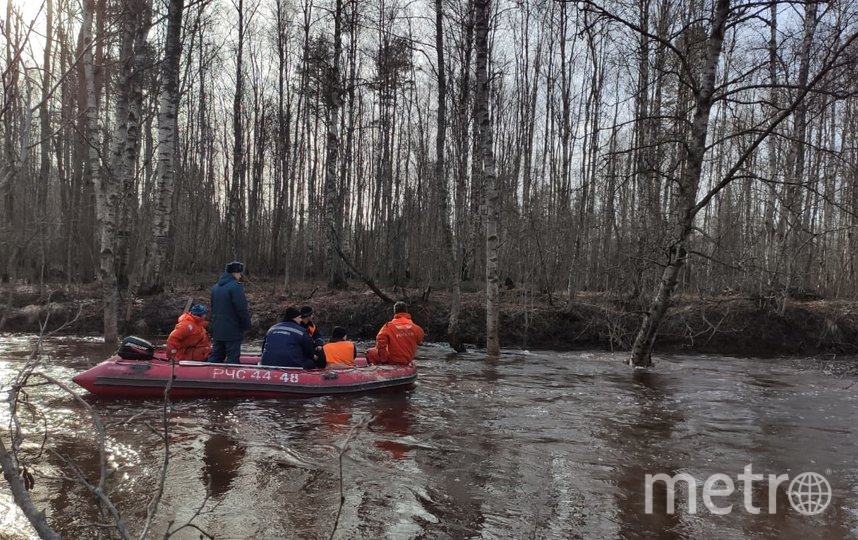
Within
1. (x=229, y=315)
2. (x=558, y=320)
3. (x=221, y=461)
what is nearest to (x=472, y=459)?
(x=221, y=461)

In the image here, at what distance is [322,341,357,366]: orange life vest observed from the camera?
9.73 metres

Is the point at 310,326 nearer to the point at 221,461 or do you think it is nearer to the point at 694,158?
the point at 221,461

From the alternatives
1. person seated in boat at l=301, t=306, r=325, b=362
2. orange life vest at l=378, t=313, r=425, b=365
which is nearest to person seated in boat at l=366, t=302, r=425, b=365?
orange life vest at l=378, t=313, r=425, b=365

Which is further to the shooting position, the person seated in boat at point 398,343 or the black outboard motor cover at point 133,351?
the person seated in boat at point 398,343

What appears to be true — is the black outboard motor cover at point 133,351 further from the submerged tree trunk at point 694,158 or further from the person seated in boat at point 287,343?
the submerged tree trunk at point 694,158

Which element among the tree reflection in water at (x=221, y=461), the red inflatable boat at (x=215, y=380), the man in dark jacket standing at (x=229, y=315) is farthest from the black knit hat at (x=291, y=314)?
the tree reflection in water at (x=221, y=461)

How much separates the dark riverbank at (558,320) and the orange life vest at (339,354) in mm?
5950

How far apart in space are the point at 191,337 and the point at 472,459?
570cm

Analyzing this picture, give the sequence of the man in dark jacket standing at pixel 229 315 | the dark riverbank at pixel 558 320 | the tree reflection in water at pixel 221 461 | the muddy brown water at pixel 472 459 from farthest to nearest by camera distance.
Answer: the dark riverbank at pixel 558 320
the man in dark jacket standing at pixel 229 315
the tree reflection in water at pixel 221 461
the muddy brown water at pixel 472 459

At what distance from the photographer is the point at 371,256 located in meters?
23.3

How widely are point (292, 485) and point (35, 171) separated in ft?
77.9

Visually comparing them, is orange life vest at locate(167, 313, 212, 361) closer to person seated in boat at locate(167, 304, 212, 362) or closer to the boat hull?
person seated in boat at locate(167, 304, 212, 362)

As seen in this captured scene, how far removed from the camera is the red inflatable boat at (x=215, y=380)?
8.45 m

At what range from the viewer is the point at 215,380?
8688 mm
